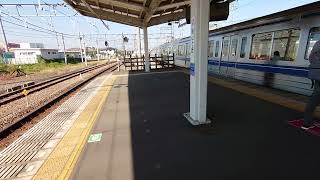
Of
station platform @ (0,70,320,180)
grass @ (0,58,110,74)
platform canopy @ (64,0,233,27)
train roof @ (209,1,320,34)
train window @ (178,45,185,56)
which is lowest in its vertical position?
grass @ (0,58,110,74)

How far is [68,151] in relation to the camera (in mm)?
4594

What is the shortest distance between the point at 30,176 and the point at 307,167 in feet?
14.0

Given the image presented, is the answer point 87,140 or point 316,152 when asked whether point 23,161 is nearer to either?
point 87,140

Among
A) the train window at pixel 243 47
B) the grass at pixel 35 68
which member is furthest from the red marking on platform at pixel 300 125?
the grass at pixel 35 68

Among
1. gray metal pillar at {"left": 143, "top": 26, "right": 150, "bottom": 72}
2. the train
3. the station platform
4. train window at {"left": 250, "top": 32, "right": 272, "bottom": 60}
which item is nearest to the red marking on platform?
the station platform

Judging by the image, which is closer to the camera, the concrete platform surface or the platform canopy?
the concrete platform surface

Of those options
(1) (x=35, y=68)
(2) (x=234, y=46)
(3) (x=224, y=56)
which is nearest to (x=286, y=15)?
(2) (x=234, y=46)

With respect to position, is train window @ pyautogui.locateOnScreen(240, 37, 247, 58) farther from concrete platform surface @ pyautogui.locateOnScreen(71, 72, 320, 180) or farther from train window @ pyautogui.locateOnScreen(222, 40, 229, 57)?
concrete platform surface @ pyautogui.locateOnScreen(71, 72, 320, 180)

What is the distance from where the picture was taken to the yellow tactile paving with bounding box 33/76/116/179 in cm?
383

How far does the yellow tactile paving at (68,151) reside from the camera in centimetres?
383

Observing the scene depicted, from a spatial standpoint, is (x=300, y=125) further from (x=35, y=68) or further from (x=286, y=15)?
(x=35, y=68)

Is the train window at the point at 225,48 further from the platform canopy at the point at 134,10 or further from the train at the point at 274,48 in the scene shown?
the platform canopy at the point at 134,10

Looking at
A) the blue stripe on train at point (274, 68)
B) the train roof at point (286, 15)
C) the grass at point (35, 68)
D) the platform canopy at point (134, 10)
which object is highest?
the platform canopy at point (134, 10)

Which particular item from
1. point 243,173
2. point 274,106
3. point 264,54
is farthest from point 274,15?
point 243,173
